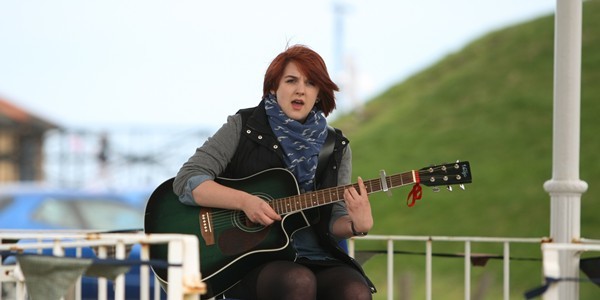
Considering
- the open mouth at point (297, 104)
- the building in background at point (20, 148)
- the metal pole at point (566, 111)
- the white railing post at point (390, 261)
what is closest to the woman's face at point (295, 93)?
the open mouth at point (297, 104)

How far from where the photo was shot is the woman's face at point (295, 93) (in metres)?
4.28

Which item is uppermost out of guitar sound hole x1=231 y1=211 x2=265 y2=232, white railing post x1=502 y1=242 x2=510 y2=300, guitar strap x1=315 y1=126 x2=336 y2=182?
guitar strap x1=315 y1=126 x2=336 y2=182

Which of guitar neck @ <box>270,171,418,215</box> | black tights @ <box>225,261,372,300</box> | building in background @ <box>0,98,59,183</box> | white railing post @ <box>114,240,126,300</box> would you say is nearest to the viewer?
white railing post @ <box>114,240,126,300</box>

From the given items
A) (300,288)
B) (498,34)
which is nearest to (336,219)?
(300,288)

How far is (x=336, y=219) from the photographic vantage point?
14.0 ft

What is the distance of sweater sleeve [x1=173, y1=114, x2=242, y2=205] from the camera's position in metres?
4.20

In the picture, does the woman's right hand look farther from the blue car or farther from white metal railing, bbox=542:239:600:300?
the blue car

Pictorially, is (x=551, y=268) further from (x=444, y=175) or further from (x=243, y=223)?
(x=243, y=223)

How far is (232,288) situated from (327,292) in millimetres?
400

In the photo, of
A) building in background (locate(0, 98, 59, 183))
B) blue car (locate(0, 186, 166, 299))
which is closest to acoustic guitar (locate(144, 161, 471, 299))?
blue car (locate(0, 186, 166, 299))

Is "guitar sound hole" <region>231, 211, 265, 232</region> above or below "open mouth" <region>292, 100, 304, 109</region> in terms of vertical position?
below

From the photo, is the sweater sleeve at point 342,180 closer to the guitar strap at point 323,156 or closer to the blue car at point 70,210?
the guitar strap at point 323,156

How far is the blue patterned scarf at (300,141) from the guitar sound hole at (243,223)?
0.79ft

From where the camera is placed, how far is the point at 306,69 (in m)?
4.25
